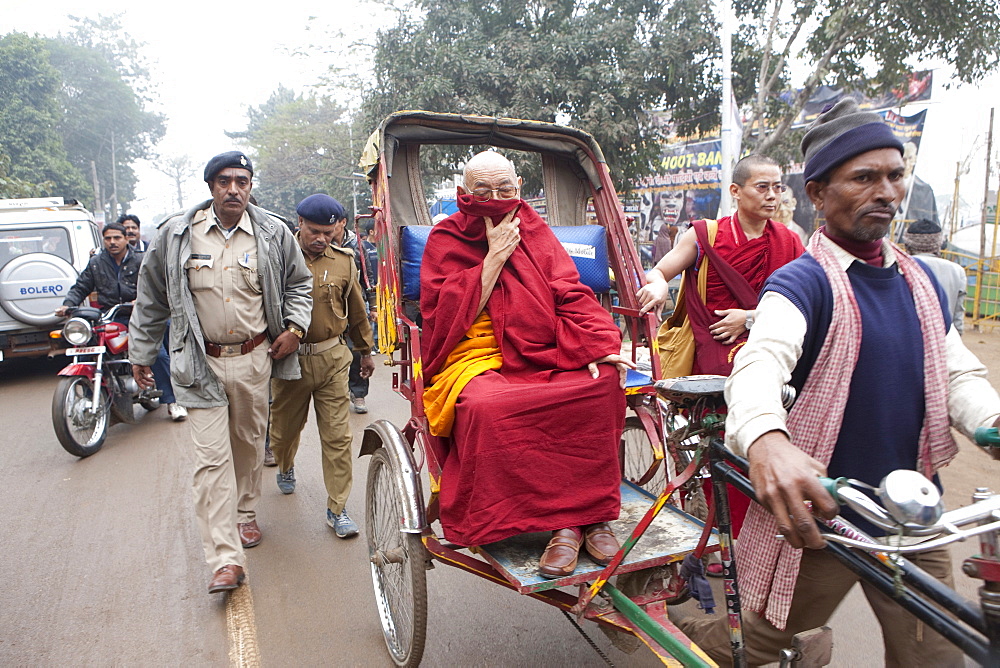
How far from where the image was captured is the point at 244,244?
3666 millimetres

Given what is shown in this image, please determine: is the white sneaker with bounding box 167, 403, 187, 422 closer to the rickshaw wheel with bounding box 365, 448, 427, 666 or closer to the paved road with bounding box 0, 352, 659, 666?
the paved road with bounding box 0, 352, 659, 666

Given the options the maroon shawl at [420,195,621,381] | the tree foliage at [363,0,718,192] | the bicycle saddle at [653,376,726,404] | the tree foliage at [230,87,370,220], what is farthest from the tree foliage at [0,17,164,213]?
the bicycle saddle at [653,376,726,404]

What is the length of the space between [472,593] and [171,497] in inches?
99.0

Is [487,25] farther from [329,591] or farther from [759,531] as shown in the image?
[759,531]

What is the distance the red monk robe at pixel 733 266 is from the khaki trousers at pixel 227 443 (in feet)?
7.46

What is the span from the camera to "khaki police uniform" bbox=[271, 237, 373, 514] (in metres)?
4.27

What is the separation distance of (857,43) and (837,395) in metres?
10.5

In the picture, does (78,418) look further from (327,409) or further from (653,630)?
(653,630)

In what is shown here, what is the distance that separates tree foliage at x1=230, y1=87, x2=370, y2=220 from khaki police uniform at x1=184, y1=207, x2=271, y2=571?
18.6 meters

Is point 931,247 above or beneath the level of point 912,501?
above

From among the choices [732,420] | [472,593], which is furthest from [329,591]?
[732,420]

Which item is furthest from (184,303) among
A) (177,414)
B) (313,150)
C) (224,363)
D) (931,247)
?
(313,150)

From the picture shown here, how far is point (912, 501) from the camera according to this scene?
108 centimetres

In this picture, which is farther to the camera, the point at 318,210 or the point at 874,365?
the point at 318,210
